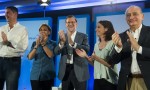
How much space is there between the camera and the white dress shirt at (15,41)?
3.67 metres

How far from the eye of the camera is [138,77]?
8.93ft

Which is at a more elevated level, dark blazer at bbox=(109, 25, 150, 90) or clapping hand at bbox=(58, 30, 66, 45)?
clapping hand at bbox=(58, 30, 66, 45)

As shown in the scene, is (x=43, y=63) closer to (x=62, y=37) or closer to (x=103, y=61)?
(x=62, y=37)

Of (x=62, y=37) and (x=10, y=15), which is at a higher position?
(x=10, y=15)

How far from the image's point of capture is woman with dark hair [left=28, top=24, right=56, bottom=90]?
3.99 metres

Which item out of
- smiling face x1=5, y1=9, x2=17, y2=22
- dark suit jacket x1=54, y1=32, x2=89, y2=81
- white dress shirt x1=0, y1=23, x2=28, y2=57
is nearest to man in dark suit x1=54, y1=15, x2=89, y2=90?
dark suit jacket x1=54, y1=32, x2=89, y2=81

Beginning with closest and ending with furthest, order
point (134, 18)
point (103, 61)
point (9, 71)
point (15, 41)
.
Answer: point (134, 18), point (103, 61), point (9, 71), point (15, 41)

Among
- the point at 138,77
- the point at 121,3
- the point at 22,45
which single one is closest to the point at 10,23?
the point at 22,45

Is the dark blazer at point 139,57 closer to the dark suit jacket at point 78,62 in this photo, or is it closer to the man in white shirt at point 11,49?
the dark suit jacket at point 78,62

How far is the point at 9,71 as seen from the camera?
3.59m

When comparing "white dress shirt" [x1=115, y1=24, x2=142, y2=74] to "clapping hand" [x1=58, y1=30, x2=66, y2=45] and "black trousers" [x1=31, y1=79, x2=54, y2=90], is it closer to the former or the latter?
"clapping hand" [x1=58, y1=30, x2=66, y2=45]

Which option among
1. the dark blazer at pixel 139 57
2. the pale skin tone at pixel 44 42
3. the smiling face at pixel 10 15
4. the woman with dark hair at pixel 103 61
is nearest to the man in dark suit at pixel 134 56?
the dark blazer at pixel 139 57

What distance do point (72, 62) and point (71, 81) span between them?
26cm

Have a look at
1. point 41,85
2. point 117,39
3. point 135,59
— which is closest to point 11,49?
point 41,85
